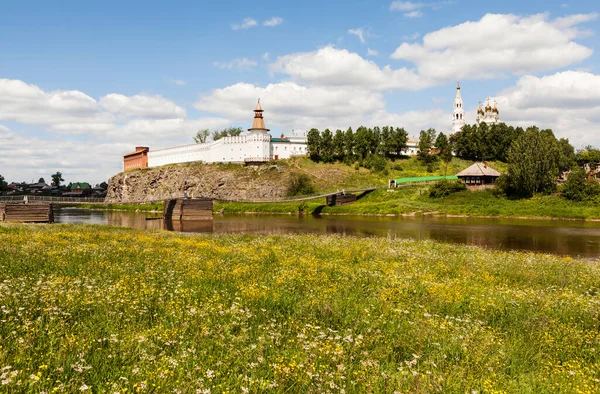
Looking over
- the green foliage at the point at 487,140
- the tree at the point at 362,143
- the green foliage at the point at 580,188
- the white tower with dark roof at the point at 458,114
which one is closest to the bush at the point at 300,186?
the tree at the point at 362,143

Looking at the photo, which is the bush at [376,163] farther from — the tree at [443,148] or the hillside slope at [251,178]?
the tree at [443,148]

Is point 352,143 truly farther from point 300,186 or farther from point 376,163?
point 300,186

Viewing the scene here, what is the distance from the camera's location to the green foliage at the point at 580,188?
72.1 m

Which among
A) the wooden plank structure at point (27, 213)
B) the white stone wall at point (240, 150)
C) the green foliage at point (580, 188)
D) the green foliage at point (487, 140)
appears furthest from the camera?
the green foliage at point (487, 140)

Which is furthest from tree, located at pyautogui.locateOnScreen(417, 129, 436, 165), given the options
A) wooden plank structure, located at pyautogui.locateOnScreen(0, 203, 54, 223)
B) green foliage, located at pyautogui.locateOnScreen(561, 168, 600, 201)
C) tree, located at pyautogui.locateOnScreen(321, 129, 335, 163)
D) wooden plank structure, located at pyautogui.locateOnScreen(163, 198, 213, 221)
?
wooden plank structure, located at pyautogui.locateOnScreen(0, 203, 54, 223)

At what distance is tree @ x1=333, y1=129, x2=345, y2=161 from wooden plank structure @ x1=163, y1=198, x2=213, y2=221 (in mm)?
58692

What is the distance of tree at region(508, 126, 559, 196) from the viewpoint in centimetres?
7750

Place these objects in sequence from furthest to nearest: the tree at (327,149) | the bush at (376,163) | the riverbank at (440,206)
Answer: the tree at (327,149) → the bush at (376,163) → the riverbank at (440,206)

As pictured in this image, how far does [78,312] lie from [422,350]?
22.5 ft

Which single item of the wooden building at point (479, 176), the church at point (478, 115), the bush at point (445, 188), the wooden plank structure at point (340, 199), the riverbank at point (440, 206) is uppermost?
the church at point (478, 115)

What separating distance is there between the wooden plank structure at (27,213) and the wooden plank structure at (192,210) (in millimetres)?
20311

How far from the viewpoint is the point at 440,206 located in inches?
3108

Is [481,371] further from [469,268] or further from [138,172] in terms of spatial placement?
[138,172]

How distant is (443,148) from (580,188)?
6121 cm
